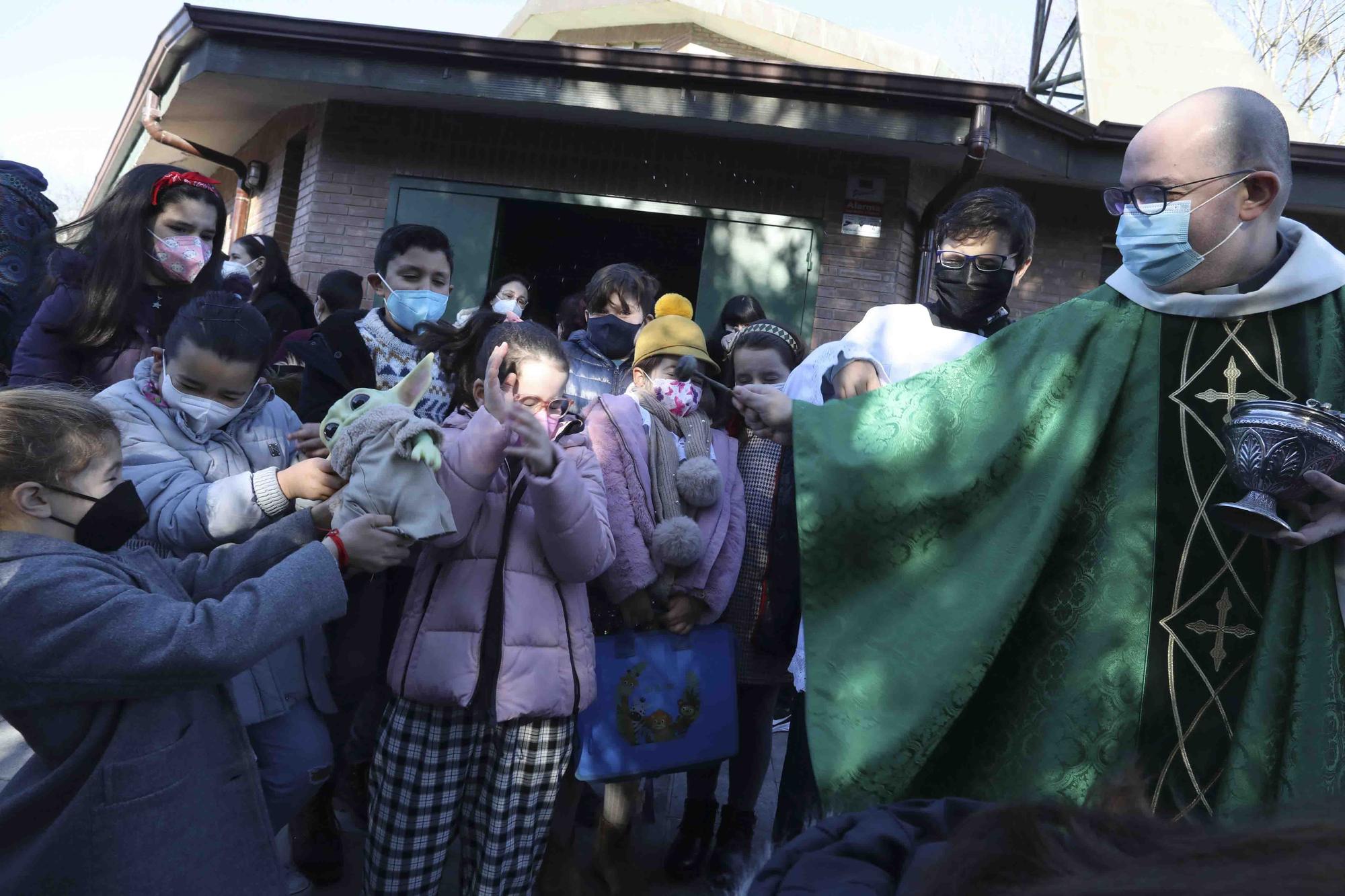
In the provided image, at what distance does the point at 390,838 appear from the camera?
3.10 meters

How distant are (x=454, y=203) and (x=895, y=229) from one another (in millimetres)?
3346

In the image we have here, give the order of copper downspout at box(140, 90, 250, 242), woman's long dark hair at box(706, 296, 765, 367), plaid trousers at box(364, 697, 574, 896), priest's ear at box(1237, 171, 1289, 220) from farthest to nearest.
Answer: copper downspout at box(140, 90, 250, 242), woman's long dark hair at box(706, 296, 765, 367), plaid trousers at box(364, 697, 574, 896), priest's ear at box(1237, 171, 1289, 220)

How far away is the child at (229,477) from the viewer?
2814mm

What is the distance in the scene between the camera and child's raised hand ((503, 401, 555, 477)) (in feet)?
9.86

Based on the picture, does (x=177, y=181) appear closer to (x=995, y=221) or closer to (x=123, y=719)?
(x=123, y=719)

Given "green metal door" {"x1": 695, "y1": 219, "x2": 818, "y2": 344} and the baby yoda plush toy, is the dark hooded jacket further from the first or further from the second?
"green metal door" {"x1": 695, "y1": 219, "x2": 818, "y2": 344}

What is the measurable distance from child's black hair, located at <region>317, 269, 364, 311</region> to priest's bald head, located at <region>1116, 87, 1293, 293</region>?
15.6 feet

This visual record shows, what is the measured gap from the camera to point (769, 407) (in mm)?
2730

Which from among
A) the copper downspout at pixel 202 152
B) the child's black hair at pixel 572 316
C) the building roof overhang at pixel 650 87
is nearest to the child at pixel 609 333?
the child's black hair at pixel 572 316

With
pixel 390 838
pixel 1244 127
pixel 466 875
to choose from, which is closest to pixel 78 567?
pixel 390 838

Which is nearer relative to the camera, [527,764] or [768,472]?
[527,764]

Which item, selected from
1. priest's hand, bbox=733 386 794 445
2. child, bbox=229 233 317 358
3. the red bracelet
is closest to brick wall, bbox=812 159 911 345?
child, bbox=229 233 317 358

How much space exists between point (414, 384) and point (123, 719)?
104 cm

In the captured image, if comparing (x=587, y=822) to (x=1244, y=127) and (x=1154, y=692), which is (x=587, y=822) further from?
(x=1244, y=127)
